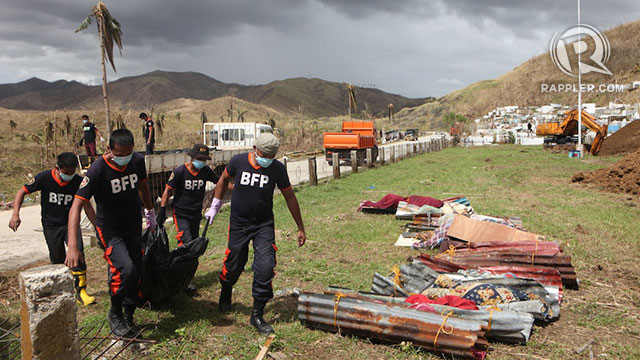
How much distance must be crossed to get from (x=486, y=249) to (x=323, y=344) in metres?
3.17

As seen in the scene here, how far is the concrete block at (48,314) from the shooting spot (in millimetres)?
2320

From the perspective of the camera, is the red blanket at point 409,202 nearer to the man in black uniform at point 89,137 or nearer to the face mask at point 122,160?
the face mask at point 122,160

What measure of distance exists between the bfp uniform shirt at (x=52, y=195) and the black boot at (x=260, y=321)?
104 inches

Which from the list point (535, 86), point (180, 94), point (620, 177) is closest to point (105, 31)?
point (620, 177)

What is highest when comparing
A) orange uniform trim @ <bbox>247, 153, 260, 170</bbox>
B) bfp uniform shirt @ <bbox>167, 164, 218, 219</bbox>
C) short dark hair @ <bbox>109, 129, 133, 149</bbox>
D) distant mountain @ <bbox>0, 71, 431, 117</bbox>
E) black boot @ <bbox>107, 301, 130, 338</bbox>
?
distant mountain @ <bbox>0, 71, 431, 117</bbox>

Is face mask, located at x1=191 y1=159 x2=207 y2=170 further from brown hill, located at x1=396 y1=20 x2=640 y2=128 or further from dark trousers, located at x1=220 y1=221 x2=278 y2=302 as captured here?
brown hill, located at x1=396 y1=20 x2=640 y2=128

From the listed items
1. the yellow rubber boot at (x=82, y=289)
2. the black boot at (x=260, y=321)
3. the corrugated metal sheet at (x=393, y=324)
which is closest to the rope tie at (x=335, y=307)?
the corrugated metal sheet at (x=393, y=324)

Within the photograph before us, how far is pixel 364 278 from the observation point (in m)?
5.53

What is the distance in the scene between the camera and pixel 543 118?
50.8m

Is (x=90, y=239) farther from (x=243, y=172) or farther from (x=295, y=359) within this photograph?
(x=295, y=359)

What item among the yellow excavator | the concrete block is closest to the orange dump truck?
the yellow excavator

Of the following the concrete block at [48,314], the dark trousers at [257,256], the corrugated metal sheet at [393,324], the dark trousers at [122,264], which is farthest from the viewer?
the dark trousers at [257,256]

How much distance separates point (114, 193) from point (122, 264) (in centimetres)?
65

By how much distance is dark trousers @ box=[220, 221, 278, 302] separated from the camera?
4.07 m
